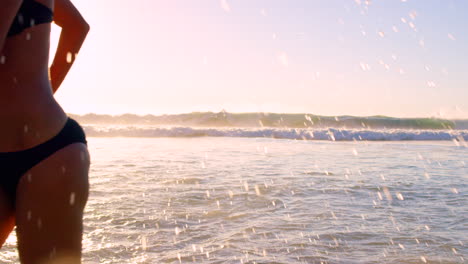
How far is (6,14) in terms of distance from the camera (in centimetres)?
124

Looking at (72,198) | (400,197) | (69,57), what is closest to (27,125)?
(72,198)

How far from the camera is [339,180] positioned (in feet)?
22.5

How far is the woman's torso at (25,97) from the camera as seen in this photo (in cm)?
130

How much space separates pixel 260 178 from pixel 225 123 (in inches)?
1072

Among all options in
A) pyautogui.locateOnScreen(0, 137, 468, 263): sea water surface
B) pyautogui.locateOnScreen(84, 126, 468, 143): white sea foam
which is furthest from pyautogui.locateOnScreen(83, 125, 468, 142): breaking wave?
pyautogui.locateOnScreen(0, 137, 468, 263): sea water surface

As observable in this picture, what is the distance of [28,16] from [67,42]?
1.67 feet

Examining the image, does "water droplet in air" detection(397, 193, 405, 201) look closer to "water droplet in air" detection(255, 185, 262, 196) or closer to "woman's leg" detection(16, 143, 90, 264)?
"water droplet in air" detection(255, 185, 262, 196)

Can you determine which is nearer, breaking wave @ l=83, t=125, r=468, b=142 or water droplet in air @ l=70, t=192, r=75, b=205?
water droplet in air @ l=70, t=192, r=75, b=205

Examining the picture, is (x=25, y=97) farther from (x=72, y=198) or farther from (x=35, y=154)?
(x=72, y=198)

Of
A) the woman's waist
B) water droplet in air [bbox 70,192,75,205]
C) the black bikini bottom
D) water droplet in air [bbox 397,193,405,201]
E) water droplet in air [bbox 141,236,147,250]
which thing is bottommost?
water droplet in air [bbox 397,193,405,201]

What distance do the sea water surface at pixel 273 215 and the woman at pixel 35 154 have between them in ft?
6.76

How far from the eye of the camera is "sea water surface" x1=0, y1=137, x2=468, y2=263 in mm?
3451

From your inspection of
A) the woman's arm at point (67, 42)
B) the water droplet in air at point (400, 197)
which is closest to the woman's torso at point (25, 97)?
the woman's arm at point (67, 42)

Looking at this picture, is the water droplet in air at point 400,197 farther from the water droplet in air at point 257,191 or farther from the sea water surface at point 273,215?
the water droplet in air at point 257,191
